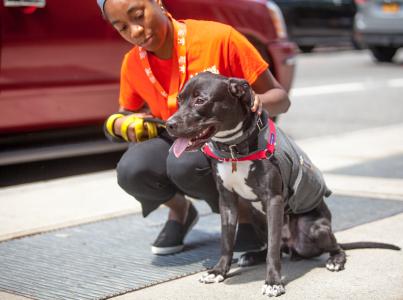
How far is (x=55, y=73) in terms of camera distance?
6328mm

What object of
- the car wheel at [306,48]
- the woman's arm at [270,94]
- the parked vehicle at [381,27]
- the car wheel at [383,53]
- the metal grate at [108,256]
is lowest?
the car wheel at [306,48]

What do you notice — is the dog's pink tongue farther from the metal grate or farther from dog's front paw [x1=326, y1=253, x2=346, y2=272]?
dog's front paw [x1=326, y1=253, x2=346, y2=272]

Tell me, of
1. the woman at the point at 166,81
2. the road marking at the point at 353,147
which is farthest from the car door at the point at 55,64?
the woman at the point at 166,81

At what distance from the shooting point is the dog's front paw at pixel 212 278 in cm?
384

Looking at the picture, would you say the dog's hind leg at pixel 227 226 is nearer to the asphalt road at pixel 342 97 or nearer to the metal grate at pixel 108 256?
the metal grate at pixel 108 256

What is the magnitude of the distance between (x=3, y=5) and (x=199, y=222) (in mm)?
2088

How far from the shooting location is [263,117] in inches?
149

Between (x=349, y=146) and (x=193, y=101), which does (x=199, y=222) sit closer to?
(x=193, y=101)

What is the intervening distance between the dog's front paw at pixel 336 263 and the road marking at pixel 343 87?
27.6 feet

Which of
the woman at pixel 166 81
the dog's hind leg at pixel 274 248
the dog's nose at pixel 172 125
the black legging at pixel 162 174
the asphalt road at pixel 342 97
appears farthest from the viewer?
the asphalt road at pixel 342 97

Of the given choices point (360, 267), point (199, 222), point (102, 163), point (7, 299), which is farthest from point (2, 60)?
point (360, 267)

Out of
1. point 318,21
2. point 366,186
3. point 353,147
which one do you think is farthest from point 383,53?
point 366,186

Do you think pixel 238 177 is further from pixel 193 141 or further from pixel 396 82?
pixel 396 82

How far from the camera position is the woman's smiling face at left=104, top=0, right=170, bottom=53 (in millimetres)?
3928
